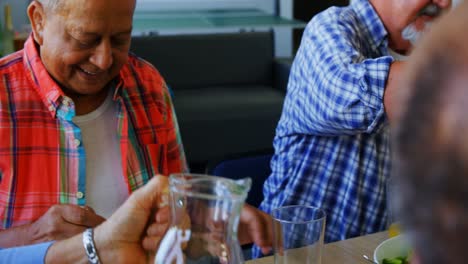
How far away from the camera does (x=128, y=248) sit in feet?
3.61

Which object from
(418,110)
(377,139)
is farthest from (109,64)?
(418,110)

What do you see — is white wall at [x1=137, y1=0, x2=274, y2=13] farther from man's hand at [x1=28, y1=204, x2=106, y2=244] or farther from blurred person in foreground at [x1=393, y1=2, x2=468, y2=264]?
blurred person in foreground at [x1=393, y1=2, x2=468, y2=264]

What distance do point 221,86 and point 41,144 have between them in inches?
129

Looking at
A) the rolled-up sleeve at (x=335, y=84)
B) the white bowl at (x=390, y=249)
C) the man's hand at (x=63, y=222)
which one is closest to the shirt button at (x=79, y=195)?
the man's hand at (x=63, y=222)

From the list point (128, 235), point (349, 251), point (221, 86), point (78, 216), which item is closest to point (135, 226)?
point (128, 235)

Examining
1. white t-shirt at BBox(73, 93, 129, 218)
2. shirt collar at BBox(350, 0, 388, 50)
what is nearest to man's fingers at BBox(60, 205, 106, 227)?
white t-shirt at BBox(73, 93, 129, 218)

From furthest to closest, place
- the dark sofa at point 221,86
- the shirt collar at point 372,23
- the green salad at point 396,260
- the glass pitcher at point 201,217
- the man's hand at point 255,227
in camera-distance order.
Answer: the dark sofa at point 221,86 → the shirt collar at point 372,23 → the green salad at point 396,260 → the man's hand at point 255,227 → the glass pitcher at point 201,217

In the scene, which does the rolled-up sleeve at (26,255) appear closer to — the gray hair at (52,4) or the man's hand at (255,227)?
the man's hand at (255,227)

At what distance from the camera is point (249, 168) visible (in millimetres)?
1953

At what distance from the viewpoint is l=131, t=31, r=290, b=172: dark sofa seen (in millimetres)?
4223

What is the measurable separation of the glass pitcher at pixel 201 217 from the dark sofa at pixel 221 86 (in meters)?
3.35

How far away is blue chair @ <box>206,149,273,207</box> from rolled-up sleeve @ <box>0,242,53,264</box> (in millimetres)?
717

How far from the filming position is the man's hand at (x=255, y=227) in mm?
1161

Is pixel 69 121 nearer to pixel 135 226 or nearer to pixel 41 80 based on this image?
pixel 41 80
